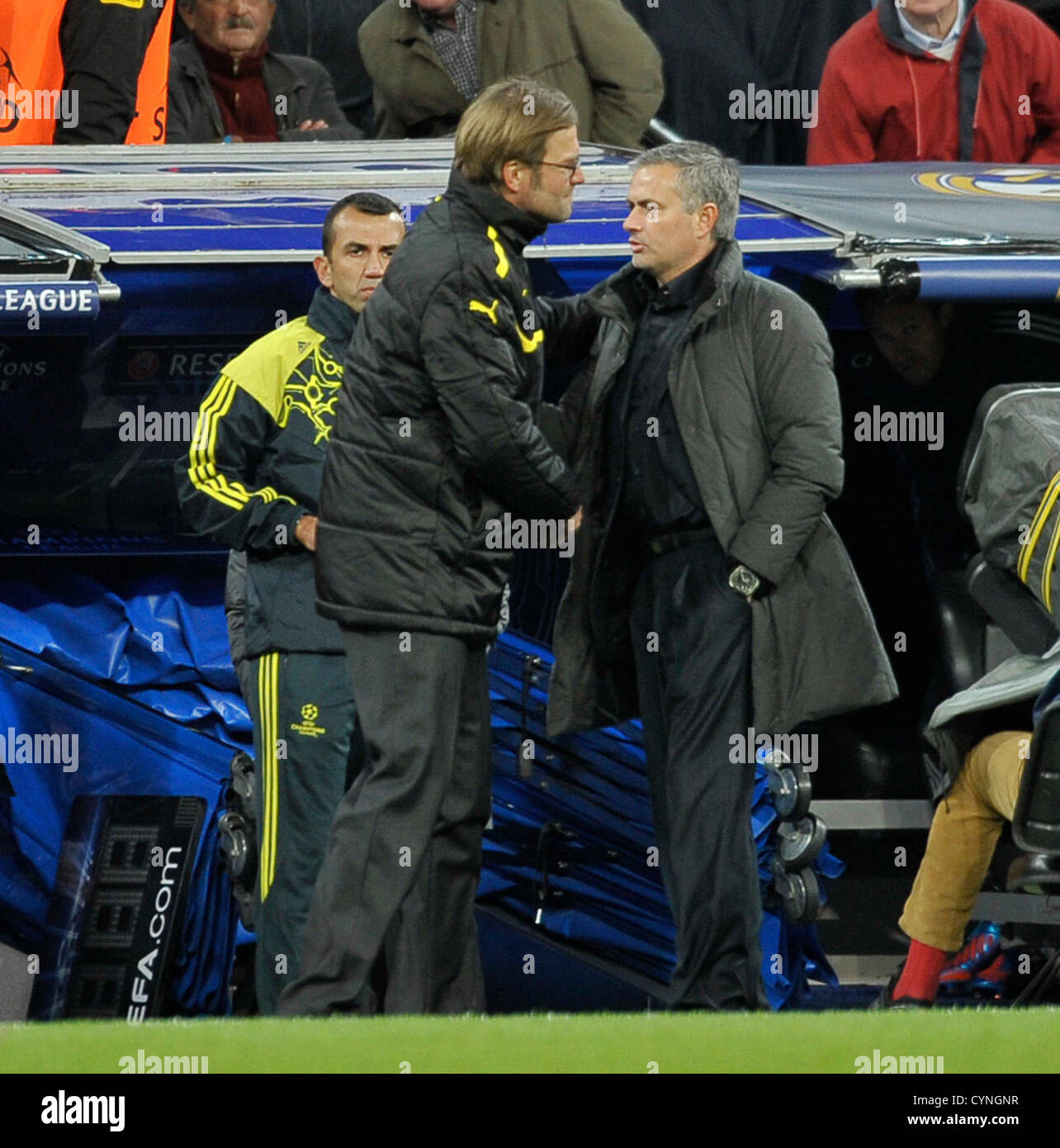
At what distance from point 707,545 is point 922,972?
36.3 inches

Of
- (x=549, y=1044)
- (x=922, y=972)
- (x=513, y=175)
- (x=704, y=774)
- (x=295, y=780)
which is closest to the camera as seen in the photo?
(x=549, y=1044)

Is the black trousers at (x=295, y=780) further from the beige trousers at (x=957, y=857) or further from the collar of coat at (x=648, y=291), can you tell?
the beige trousers at (x=957, y=857)

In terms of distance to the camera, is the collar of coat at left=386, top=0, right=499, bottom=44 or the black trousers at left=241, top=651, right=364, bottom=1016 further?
the collar of coat at left=386, top=0, right=499, bottom=44

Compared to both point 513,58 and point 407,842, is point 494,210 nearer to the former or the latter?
point 407,842

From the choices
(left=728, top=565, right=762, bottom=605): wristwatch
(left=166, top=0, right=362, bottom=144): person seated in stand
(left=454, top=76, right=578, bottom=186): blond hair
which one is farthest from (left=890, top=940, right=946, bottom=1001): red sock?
(left=166, top=0, right=362, bottom=144): person seated in stand

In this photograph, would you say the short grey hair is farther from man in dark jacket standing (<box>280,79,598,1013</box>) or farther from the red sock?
the red sock

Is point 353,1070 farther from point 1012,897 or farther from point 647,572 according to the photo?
point 1012,897

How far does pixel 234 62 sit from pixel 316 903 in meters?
3.10

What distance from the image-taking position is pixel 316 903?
13.2 feet

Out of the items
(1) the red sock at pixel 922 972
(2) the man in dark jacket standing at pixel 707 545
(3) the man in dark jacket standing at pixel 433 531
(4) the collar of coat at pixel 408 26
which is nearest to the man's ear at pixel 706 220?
(2) the man in dark jacket standing at pixel 707 545

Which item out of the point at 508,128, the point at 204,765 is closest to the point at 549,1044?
the point at 508,128

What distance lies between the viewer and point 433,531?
405 centimetres

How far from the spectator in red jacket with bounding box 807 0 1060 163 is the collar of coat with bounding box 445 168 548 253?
8.39ft

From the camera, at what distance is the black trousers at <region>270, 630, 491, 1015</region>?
3.97m
